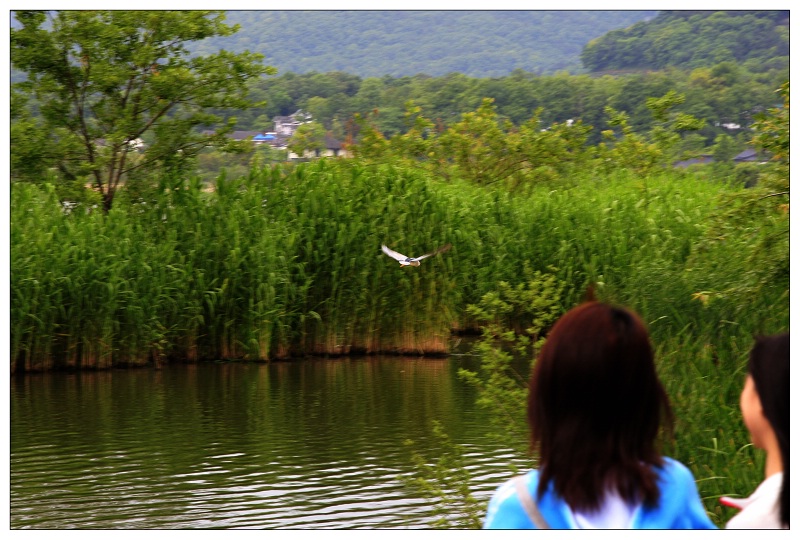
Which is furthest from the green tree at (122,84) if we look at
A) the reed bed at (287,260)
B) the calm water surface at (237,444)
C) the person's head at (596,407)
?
the person's head at (596,407)

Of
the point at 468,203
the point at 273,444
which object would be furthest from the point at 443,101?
the point at 273,444

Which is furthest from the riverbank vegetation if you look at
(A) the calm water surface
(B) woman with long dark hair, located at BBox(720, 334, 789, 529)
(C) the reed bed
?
(B) woman with long dark hair, located at BBox(720, 334, 789, 529)

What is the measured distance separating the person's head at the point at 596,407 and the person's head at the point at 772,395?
157 millimetres

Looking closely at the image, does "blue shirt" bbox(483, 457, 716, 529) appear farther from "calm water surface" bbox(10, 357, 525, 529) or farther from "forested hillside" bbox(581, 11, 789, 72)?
"forested hillside" bbox(581, 11, 789, 72)

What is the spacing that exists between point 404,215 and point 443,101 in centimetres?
3124

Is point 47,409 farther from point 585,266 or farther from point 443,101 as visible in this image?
point 443,101

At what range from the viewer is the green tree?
1381 cm

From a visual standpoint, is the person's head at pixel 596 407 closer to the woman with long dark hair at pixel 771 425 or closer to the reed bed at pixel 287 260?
the woman with long dark hair at pixel 771 425

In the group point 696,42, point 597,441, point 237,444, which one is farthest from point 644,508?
point 696,42

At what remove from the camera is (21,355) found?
38.5 feet

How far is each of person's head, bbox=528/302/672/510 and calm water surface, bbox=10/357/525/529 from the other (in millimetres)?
4798

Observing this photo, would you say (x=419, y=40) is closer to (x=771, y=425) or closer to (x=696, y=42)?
(x=696, y=42)

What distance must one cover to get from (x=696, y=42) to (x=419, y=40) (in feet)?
124

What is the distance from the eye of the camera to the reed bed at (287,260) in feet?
39.0
